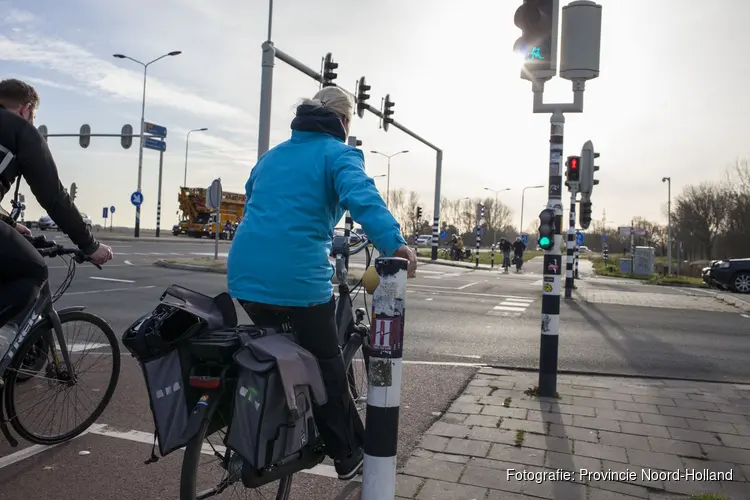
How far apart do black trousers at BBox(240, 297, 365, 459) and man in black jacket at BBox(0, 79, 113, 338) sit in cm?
143

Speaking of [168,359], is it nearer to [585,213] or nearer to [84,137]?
[585,213]

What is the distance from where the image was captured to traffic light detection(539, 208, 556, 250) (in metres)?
5.39

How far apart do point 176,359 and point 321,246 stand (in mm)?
738

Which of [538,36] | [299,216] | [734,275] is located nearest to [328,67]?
[538,36]

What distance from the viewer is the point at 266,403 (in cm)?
219

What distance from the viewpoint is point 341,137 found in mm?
2668

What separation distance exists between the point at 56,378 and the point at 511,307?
419 inches

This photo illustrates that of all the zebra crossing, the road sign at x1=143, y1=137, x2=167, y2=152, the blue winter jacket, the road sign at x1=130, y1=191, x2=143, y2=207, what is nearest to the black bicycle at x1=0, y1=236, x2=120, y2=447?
the blue winter jacket

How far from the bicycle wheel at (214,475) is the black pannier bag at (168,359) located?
0.10m

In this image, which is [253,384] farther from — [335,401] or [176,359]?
[335,401]

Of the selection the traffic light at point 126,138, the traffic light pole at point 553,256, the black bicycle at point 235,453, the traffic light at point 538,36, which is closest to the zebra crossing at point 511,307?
the traffic light pole at point 553,256

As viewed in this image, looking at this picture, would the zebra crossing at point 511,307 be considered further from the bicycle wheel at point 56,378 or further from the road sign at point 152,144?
the road sign at point 152,144

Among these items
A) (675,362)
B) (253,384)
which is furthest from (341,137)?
(675,362)

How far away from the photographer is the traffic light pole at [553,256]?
5.28m
